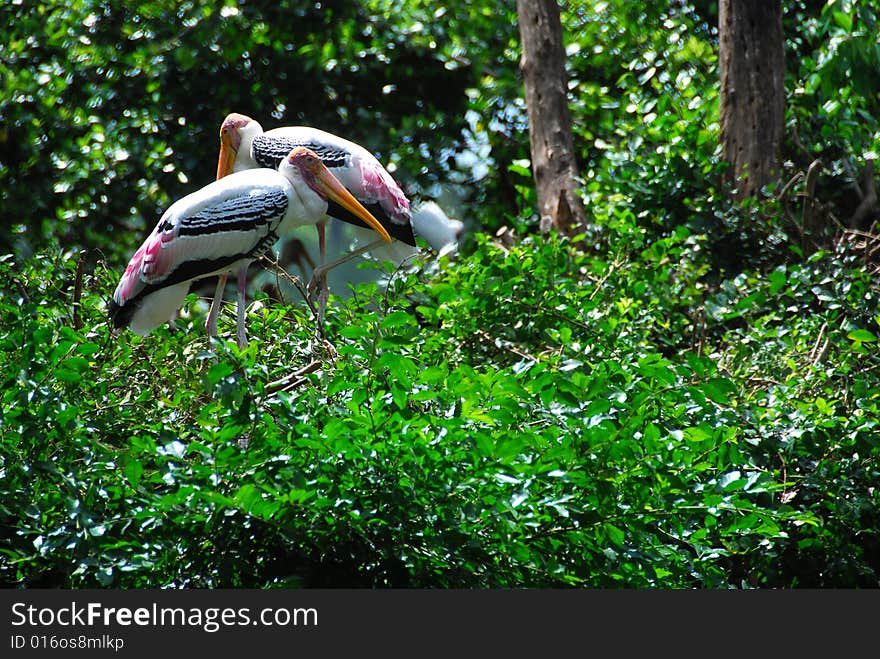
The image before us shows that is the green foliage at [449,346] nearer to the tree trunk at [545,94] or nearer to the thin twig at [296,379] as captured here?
the thin twig at [296,379]

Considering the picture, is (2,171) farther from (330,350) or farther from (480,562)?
(480,562)

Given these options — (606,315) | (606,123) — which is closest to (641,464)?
(606,315)

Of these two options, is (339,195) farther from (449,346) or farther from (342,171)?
(449,346)

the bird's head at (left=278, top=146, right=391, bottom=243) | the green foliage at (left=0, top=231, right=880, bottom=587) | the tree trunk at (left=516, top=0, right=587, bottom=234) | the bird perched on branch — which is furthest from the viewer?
the tree trunk at (left=516, top=0, right=587, bottom=234)

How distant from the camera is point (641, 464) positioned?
10.6 ft

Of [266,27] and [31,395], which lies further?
[266,27]

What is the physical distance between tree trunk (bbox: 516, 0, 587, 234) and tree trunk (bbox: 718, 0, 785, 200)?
1009 millimetres

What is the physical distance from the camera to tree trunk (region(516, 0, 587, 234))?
7.23 metres

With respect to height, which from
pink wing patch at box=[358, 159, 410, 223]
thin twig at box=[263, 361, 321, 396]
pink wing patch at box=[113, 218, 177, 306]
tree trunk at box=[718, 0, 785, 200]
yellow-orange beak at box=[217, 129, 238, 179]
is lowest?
thin twig at box=[263, 361, 321, 396]

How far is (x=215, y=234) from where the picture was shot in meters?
4.49

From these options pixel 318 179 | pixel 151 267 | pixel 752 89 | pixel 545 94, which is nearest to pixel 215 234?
pixel 151 267

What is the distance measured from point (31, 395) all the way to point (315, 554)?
89cm

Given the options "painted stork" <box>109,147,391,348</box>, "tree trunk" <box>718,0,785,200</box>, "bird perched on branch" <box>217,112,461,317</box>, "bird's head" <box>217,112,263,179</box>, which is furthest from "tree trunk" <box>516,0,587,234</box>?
"painted stork" <box>109,147,391,348</box>

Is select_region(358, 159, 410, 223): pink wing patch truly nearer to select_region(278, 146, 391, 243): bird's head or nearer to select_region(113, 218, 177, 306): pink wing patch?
select_region(278, 146, 391, 243): bird's head
